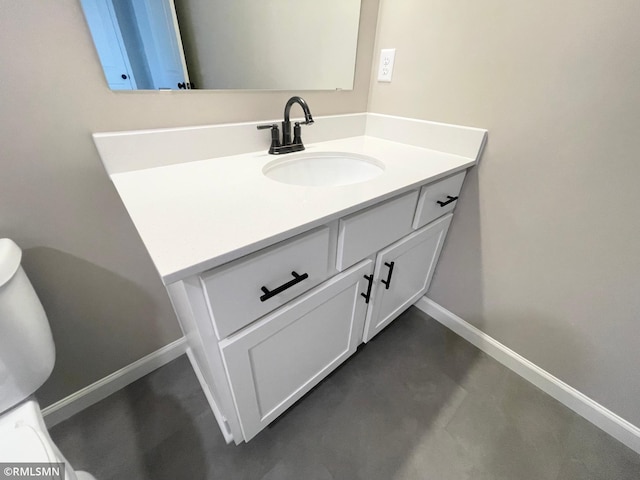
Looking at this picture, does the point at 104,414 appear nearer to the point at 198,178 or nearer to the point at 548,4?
the point at 198,178

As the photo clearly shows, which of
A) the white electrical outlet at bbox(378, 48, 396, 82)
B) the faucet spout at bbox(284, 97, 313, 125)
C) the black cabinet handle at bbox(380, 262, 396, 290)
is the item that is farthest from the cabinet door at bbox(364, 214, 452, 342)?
the white electrical outlet at bbox(378, 48, 396, 82)

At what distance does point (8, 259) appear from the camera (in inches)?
23.5

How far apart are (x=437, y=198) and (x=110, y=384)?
4.65 feet

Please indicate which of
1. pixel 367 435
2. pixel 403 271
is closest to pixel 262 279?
pixel 403 271

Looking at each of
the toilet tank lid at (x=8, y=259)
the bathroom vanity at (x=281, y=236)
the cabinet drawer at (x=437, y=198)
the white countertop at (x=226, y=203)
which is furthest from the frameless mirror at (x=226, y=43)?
the cabinet drawer at (x=437, y=198)

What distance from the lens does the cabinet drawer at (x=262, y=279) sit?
1.62 ft

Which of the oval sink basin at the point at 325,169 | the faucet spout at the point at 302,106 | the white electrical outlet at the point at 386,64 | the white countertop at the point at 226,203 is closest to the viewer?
the white countertop at the point at 226,203

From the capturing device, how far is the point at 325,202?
2.04 feet

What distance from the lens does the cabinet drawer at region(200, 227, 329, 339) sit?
0.50 m

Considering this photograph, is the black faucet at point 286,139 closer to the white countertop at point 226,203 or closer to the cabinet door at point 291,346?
the white countertop at point 226,203

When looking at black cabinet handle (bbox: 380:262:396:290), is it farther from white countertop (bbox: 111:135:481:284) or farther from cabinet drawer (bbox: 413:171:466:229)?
white countertop (bbox: 111:135:481:284)

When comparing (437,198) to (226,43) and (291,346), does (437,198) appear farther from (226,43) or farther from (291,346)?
(226,43)

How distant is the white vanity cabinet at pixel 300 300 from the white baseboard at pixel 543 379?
1.42ft

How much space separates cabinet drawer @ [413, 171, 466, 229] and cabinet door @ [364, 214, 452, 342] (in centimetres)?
5
